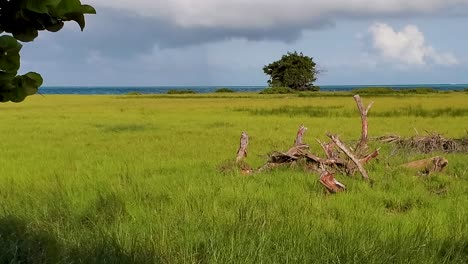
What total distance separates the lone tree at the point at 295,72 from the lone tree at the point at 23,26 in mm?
64166

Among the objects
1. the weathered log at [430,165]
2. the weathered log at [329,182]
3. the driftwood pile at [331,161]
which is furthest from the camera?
the weathered log at [430,165]

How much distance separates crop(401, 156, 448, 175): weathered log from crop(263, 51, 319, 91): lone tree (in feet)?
187

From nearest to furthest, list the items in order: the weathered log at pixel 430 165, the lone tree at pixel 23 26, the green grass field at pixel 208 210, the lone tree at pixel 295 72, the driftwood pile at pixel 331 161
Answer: the lone tree at pixel 23 26, the green grass field at pixel 208 210, the driftwood pile at pixel 331 161, the weathered log at pixel 430 165, the lone tree at pixel 295 72

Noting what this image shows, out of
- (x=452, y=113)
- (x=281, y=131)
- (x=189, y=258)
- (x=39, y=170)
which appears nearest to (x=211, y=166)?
(x=39, y=170)

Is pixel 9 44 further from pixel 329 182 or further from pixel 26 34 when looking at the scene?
pixel 329 182

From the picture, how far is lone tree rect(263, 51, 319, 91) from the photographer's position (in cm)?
6519

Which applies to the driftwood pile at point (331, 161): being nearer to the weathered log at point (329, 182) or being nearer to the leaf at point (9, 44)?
the weathered log at point (329, 182)

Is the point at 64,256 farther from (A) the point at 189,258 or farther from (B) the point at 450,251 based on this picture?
(B) the point at 450,251

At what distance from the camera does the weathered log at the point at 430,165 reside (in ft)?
26.8

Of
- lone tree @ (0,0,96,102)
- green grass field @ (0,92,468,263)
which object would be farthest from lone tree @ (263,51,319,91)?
lone tree @ (0,0,96,102)

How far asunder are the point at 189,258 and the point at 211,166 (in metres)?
4.95

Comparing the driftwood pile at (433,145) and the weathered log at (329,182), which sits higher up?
the weathered log at (329,182)

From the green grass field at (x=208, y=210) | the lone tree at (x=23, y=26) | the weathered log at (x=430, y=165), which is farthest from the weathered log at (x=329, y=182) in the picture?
the lone tree at (x=23, y=26)

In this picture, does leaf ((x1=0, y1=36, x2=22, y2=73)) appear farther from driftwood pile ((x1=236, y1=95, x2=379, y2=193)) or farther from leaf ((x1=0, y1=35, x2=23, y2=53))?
driftwood pile ((x1=236, y1=95, x2=379, y2=193))
